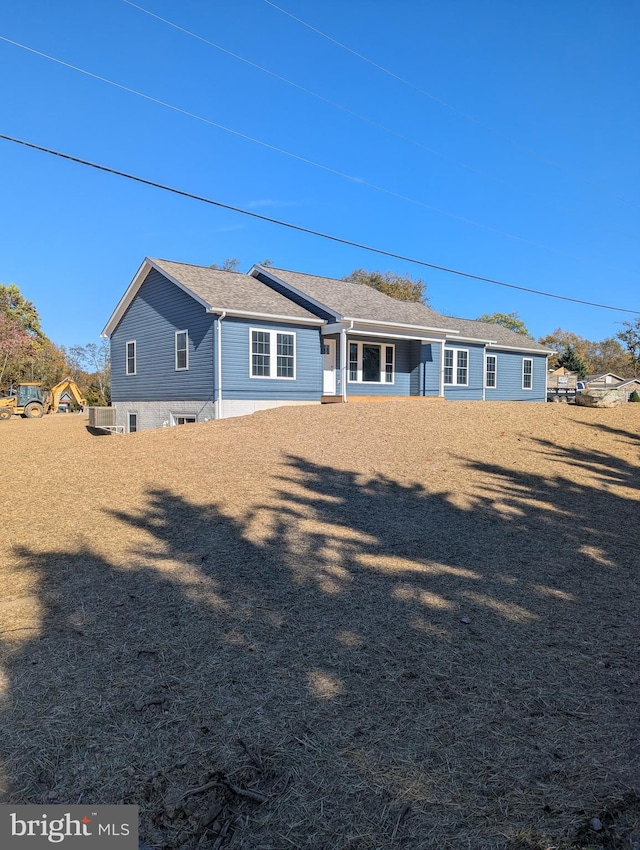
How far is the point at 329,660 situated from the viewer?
3713 millimetres

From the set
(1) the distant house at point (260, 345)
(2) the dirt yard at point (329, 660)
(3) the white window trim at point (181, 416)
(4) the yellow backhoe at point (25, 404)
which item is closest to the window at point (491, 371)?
(1) the distant house at point (260, 345)

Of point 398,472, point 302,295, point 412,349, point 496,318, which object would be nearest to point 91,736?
point 398,472

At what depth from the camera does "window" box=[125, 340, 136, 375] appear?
2161cm

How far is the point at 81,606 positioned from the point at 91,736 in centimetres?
170

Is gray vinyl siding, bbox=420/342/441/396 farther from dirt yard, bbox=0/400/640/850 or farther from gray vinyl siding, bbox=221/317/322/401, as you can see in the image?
dirt yard, bbox=0/400/640/850

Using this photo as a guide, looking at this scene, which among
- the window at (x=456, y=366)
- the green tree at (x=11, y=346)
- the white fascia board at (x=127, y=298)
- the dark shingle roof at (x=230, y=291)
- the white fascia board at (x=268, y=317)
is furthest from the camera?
the green tree at (x=11, y=346)

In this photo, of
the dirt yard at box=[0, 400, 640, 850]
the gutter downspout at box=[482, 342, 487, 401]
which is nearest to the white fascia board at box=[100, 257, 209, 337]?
the dirt yard at box=[0, 400, 640, 850]

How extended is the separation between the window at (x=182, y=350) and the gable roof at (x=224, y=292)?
1539mm

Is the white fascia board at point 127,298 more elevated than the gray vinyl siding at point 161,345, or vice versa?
the white fascia board at point 127,298

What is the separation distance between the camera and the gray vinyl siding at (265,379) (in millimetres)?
17266

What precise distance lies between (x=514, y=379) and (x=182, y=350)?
56.3 feet

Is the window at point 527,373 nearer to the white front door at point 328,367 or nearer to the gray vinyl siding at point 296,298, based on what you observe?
the white front door at point 328,367

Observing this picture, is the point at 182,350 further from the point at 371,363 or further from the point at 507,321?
the point at 507,321

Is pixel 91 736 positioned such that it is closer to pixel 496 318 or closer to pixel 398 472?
pixel 398 472
